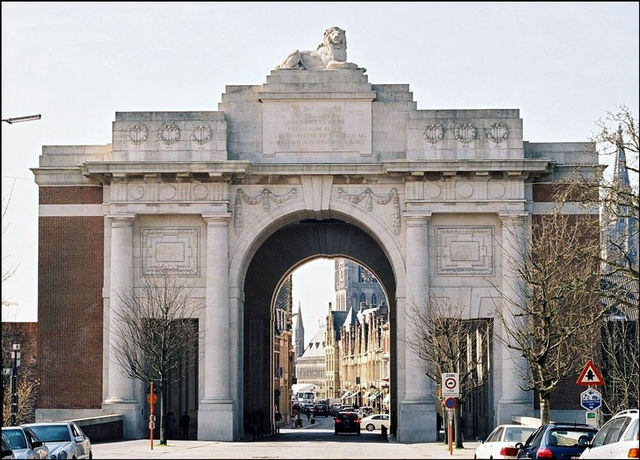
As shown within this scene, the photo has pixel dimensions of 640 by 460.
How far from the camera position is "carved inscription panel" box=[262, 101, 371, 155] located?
5809cm

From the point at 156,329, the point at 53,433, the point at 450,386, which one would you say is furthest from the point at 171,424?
the point at 53,433

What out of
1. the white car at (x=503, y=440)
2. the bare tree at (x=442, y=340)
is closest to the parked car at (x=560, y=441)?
the white car at (x=503, y=440)

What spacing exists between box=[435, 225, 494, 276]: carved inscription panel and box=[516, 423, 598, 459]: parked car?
967 inches

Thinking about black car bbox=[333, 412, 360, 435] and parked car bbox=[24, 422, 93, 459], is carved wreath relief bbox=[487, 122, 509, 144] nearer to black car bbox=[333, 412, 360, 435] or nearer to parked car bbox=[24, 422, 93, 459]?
black car bbox=[333, 412, 360, 435]

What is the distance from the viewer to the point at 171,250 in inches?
2309

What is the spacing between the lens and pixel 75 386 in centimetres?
5853

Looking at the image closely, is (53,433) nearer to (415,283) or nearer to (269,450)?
(269,450)

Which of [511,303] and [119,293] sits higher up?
[119,293]

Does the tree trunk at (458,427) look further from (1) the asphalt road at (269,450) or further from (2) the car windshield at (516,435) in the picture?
(2) the car windshield at (516,435)

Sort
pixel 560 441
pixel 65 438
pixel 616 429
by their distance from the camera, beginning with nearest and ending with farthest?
pixel 616 429 < pixel 560 441 < pixel 65 438

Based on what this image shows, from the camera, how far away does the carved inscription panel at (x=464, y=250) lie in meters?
58.2

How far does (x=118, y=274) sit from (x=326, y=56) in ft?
43.5

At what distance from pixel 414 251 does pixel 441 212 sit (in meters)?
2.06

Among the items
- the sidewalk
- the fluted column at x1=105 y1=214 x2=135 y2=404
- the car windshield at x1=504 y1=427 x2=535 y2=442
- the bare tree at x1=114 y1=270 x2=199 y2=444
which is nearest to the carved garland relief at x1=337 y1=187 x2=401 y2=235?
the bare tree at x1=114 y1=270 x2=199 y2=444
